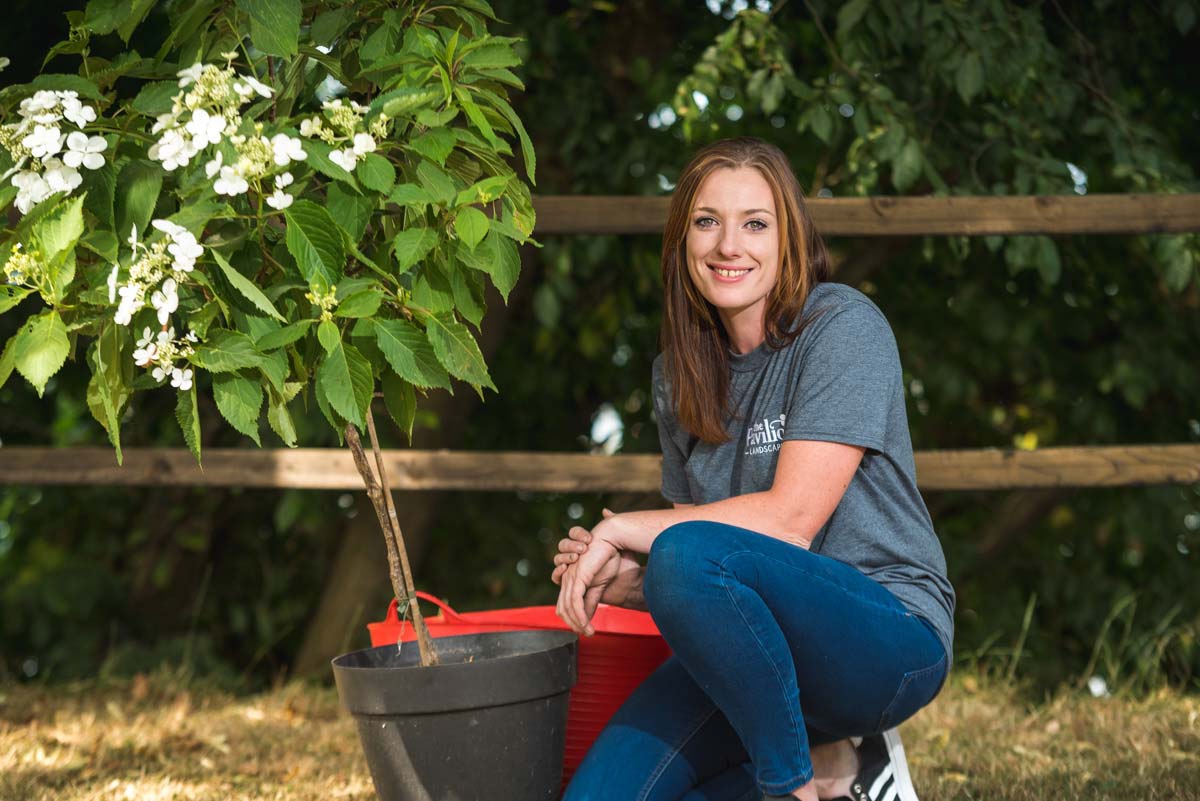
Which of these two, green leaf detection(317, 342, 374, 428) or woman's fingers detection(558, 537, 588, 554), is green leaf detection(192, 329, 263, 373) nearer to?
green leaf detection(317, 342, 374, 428)

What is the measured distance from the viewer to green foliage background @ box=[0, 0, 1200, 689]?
3107 millimetres

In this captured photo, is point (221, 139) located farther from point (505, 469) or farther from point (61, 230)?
point (505, 469)

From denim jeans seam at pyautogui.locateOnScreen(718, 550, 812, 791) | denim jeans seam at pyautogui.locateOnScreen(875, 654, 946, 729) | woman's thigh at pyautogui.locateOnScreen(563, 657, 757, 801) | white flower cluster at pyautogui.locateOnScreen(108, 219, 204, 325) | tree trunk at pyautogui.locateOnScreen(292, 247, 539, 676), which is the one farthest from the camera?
tree trunk at pyautogui.locateOnScreen(292, 247, 539, 676)

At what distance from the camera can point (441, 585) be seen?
15.1 ft

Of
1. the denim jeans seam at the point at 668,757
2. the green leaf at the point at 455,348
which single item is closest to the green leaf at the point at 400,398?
the green leaf at the point at 455,348

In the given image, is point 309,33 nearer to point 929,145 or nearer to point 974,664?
point 929,145

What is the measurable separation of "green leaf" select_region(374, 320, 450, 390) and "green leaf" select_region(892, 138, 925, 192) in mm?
1646

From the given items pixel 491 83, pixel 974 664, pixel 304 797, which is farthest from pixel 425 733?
pixel 974 664

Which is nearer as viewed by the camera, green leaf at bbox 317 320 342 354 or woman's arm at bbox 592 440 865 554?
green leaf at bbox 317 320 342 354

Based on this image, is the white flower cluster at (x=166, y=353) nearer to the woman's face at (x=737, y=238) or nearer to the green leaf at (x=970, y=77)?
the woman's face at (x=737, y=238)

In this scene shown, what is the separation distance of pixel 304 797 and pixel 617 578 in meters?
0.84

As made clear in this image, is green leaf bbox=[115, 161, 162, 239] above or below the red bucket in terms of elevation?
above

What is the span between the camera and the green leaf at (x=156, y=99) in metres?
1.54

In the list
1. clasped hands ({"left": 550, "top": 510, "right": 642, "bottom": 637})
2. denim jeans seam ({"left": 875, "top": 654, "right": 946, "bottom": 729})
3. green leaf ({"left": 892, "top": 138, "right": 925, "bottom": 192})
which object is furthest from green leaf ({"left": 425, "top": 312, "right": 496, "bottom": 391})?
green leaf ({"left": 892, "top": 138, "right": 925, "bottom": 192})
